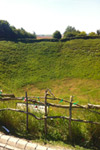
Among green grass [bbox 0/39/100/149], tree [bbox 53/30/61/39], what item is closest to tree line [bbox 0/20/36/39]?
green grass [bbox 0/39/100/149]

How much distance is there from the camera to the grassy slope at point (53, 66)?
11273 mm

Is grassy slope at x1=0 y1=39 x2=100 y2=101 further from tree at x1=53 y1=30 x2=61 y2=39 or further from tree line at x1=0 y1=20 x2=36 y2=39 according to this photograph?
tree at x1=53 y1=30 x2=61 y2=39

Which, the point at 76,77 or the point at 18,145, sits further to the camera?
the point at 76,77

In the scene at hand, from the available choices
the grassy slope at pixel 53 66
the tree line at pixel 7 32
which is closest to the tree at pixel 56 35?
the grassy slope at pixel 53 66

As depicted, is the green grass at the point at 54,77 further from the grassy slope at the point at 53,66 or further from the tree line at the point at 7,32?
the tree line at the point at 7,32

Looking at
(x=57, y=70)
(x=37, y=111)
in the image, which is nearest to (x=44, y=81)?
(x=57, y=70)

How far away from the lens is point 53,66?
50.7ft

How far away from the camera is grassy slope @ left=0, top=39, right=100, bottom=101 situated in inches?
444

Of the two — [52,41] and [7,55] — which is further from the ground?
[52,41]

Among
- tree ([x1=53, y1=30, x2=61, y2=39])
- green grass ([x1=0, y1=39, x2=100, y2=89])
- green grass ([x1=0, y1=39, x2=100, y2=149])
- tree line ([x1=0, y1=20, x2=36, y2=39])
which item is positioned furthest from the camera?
tree ([x1=53, y1=30, x2=61, y2=39])

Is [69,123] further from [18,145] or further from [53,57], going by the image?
[53,57]

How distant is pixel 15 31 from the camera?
23328 mm

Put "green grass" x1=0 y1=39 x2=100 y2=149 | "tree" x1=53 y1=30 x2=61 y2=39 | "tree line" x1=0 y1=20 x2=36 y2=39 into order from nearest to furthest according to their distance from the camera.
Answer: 1. "green grass" x1=0 y1=39 x2=100 y2=149
2. "tree line" x1=0 y1=20 x2=36 y2=39
3. "tree" x1=53 y1=30 x2=61 y2=39

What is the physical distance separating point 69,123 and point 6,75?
10.9m
